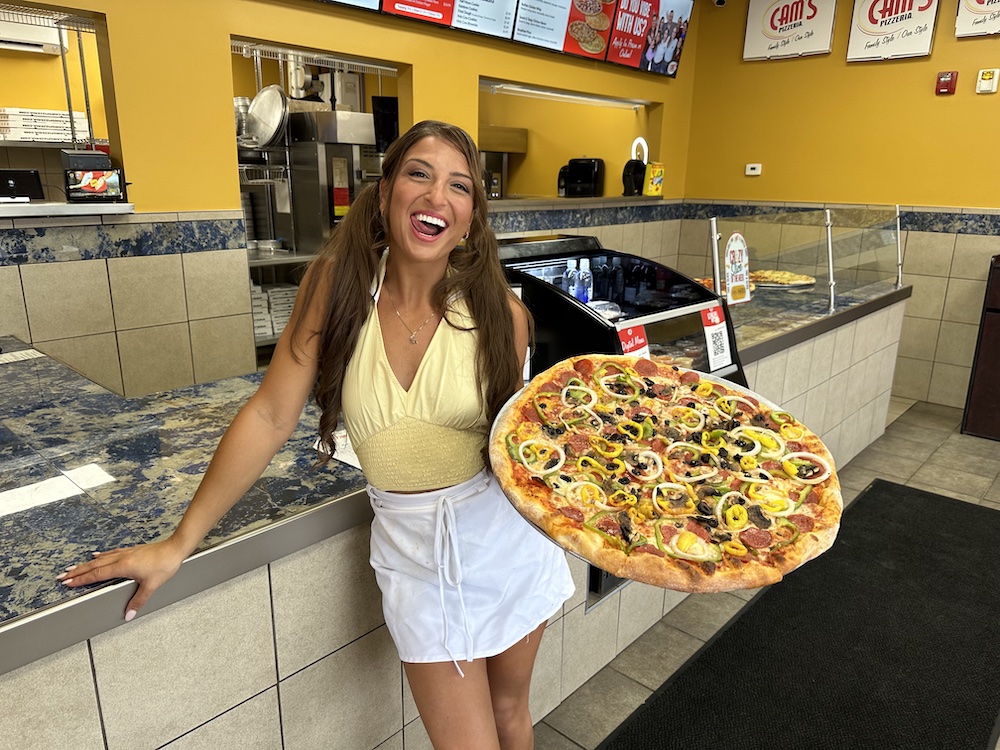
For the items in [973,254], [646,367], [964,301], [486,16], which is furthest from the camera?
[964,301]

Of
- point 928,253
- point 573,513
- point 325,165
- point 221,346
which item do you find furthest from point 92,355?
point 928,253

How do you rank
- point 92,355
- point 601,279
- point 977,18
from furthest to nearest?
point 977,18 < point 92,355 < point 601,279

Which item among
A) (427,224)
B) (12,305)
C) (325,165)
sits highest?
(325,165)

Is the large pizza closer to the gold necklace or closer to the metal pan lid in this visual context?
the gold necklace

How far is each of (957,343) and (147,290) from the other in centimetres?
509

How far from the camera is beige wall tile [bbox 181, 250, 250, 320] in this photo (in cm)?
336

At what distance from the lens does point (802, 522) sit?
130 cm

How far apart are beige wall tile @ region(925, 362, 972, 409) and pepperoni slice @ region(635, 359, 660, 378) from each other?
4257mm

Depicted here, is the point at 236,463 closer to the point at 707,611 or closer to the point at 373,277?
the point at 373,277

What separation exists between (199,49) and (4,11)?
2.38ft

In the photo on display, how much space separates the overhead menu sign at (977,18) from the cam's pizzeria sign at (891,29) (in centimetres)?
15

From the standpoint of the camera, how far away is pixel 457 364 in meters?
1.32

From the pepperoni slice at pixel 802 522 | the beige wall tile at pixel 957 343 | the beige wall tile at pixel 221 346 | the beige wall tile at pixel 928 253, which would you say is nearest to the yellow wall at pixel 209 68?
the beige wall tile at pixel 221 346

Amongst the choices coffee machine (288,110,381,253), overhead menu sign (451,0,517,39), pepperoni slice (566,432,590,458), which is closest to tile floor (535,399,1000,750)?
pepperoni slice (566,432,590,458)
